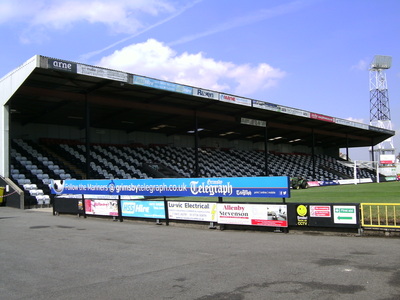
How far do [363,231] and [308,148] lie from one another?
67.5m

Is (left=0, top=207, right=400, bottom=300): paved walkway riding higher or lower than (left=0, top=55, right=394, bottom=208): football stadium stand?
lower

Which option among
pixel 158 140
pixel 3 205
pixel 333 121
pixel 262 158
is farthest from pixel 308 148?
pixel 3 205

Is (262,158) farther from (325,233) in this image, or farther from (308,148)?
(325,233)

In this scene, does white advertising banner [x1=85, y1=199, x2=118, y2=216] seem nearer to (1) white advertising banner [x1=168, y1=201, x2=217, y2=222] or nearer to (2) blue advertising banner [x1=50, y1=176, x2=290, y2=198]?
(2) blue advertising banner [x1=50, y1=176, x2=290, y2=198]

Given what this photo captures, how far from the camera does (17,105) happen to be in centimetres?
3123

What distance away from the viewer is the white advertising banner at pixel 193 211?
47.7 feet

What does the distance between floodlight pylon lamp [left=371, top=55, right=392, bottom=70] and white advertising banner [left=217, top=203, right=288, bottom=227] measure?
87485mm

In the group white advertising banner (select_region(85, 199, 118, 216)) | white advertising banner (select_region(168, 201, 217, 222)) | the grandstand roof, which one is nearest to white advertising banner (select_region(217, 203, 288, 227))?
white advertising banner (select_region(168, 201, 217, 222))

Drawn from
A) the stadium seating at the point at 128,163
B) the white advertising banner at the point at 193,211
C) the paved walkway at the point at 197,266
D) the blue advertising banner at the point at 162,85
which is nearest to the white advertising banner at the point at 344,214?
the paved walkway at the point at 197,266

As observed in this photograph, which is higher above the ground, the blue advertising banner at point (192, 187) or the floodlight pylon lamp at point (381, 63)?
the floodlight pylon lamp at point (381, 63)

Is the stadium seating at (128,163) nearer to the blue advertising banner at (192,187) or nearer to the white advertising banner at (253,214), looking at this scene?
the blue advertising banner at (192,187)

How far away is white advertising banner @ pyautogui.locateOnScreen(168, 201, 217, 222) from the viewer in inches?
572

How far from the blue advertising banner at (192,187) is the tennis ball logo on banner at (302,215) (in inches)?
22.8

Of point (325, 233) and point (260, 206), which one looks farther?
point (260, 206)
